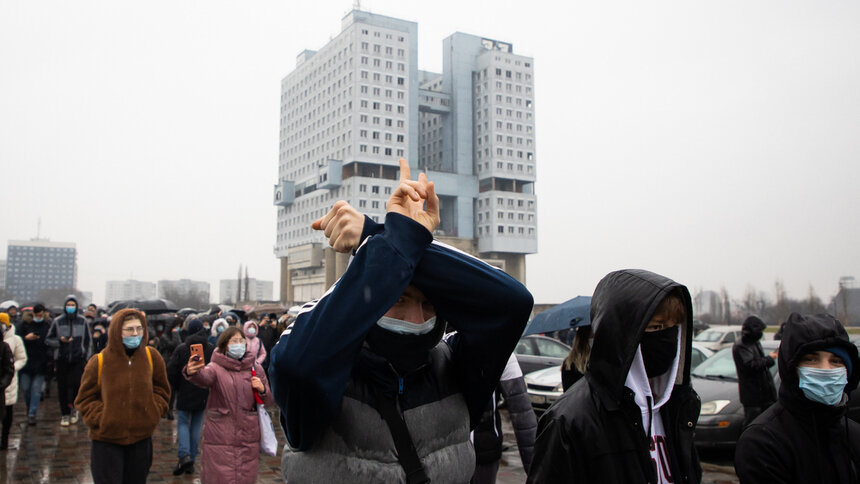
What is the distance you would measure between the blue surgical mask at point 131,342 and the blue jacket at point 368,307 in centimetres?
418

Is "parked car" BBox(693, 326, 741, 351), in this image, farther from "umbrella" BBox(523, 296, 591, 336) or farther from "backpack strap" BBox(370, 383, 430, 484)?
"backpack strap" BBox(370, 383, 430, 484)

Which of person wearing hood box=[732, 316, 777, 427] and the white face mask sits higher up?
the white face mask

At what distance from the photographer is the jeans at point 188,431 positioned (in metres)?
7.96

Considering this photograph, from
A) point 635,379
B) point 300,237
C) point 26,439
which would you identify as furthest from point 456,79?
point 635,379

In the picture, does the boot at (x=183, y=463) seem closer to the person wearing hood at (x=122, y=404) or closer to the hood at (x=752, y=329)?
the person wearing hood at (x=122, y=404)

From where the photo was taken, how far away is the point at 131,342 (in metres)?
5.60

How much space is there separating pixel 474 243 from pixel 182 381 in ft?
277

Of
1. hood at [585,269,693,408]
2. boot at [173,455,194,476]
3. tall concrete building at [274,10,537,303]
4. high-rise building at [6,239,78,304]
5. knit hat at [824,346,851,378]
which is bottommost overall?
boot at [173,455,194,476]

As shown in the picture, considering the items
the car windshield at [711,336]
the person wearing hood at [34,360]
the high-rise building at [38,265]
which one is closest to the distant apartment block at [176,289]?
the high-rise building at [38,265]

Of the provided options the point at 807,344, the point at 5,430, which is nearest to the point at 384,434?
the point at 807,344

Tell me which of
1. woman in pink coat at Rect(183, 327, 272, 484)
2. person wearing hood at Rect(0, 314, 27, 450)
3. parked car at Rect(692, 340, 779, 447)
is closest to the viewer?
woman in pink coat at Rect(183, 327, 272, 484)

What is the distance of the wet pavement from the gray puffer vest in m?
6.07

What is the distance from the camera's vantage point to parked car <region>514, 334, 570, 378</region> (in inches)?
581

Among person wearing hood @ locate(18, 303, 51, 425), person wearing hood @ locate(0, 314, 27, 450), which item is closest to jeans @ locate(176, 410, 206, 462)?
person wearing hood @ locate(0, 314, 27, 450)
